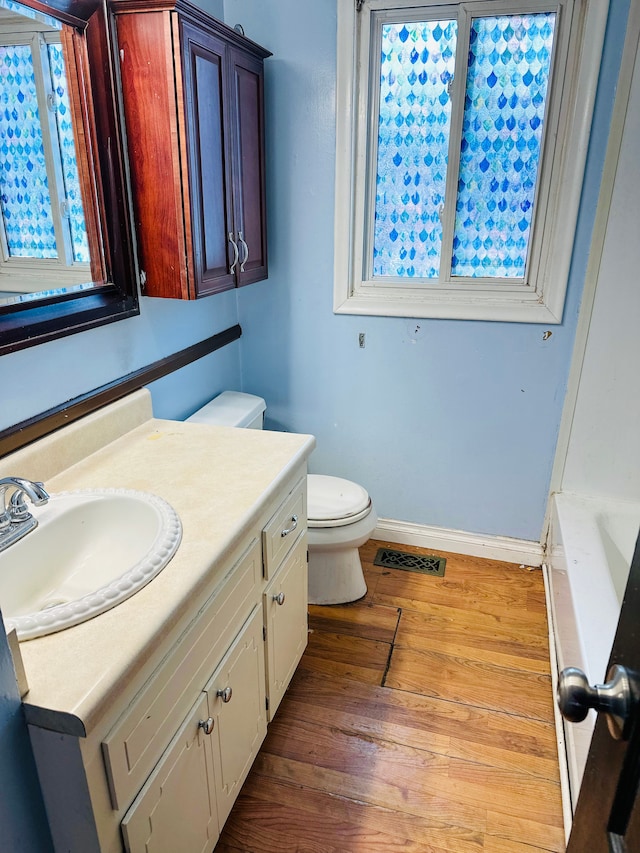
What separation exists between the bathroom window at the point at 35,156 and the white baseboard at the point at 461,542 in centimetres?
173

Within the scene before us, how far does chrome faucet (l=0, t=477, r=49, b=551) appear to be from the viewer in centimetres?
107

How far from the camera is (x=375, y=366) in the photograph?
2.50 metres

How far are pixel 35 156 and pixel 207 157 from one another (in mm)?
556

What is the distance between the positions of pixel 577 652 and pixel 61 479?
1394 millimetres

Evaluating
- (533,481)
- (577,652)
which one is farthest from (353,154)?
(577,652)

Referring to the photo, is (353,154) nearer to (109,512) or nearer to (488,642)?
(109,512)

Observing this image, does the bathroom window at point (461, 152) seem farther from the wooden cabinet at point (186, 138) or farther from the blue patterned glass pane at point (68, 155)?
the blue patterned glass pane at point (68, 155)

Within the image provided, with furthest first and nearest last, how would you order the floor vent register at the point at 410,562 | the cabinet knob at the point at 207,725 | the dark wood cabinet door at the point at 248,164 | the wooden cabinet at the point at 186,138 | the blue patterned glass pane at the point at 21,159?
Result: 1. the floor vent register at the point at 410,562
2. the dark wood cabinet door at the point at 248,164
3. the wooden cabinet at the point at 186,138
4. the blue patterned glass pane at the point at 21,159
5. the cabinet knob at the point at 207,725

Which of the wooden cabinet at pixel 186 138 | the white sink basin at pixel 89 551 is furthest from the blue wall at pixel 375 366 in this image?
the white sink basin at pixel 89 551

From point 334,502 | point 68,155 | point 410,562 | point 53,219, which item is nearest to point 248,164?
point 68,155

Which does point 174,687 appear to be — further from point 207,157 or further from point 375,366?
point 375,366

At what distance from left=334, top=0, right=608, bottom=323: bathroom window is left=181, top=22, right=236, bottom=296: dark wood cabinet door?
0.55m

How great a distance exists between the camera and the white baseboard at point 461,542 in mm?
2551

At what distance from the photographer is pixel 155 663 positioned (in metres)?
0.99
